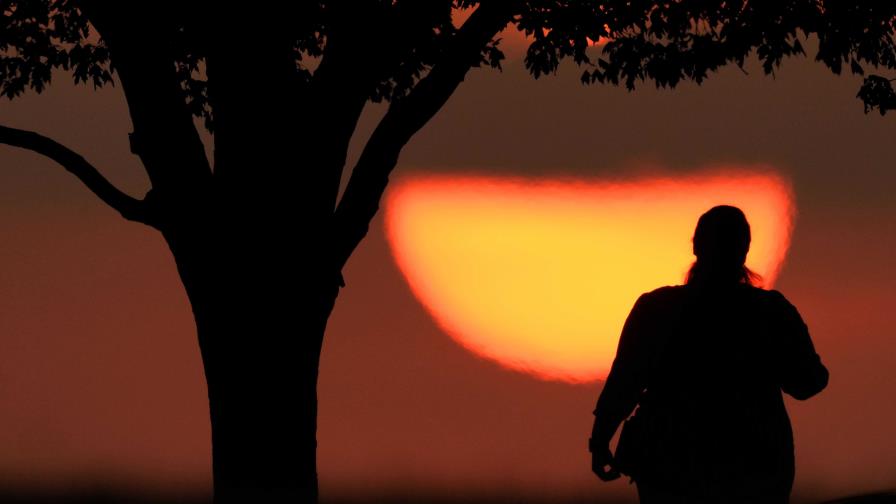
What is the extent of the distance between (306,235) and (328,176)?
442mm

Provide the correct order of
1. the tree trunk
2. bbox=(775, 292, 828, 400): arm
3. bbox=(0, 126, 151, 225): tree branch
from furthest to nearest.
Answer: bbox=(0, 126, 151, 225): tree branch
the tree trunk
bbox=(775, 292, 828, 400): arm

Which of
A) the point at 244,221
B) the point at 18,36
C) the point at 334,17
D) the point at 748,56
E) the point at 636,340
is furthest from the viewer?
the point at 18,36

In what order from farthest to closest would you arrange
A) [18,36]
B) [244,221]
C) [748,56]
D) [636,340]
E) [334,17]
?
[18,36] → [748,56] → [334,17] → [244,221] → [636,340]

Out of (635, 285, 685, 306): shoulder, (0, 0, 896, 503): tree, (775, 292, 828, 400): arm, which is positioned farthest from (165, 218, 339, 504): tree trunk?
(775, 292, 828, 400): arm

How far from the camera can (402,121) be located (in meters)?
9.17

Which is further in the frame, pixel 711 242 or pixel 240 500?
pixel 240 500

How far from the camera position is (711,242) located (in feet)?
19.0

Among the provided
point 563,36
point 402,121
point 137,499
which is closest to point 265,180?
point 402,121

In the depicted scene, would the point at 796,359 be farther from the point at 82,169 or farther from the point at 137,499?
the point at 137,499

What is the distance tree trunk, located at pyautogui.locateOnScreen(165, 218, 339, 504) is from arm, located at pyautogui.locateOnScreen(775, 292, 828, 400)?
160 inches

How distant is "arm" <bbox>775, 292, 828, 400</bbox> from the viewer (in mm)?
5734

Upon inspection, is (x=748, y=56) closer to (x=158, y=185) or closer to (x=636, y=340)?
(x=158, y=185)

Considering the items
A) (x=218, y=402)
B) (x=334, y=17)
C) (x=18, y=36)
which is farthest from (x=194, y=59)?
(x=218, y=402)

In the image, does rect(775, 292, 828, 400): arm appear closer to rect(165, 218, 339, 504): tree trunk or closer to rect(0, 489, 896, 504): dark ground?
rect(165, 218, 339, 504): tree trunk
